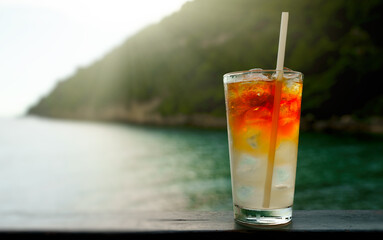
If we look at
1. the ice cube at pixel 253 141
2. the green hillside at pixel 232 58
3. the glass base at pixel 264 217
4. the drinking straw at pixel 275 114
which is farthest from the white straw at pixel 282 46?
the green hillside at pixel 232 58

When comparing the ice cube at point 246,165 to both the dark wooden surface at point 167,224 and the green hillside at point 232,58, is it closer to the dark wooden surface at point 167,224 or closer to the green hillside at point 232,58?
the dark wooden surface at point 167,224

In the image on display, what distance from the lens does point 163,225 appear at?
951mm

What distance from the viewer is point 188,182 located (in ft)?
121

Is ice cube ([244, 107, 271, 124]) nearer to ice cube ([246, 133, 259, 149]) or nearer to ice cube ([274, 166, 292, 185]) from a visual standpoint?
ice cube ([246, 133, 259, 149])

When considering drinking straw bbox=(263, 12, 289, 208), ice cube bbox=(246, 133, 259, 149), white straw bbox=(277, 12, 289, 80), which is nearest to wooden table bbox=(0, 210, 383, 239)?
drinking straw bbox=(263, 12, 289, 208)

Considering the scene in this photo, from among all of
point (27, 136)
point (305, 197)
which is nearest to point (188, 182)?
point (305, 197)

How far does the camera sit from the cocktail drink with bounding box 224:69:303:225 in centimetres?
98

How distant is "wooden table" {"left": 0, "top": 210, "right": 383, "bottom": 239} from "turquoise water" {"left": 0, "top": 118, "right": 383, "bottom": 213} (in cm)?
2109

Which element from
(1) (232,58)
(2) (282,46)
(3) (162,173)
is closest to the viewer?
(2) (282,46)

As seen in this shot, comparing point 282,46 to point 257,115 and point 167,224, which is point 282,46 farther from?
point 167,224

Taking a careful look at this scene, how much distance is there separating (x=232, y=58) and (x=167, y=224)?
2017 inches

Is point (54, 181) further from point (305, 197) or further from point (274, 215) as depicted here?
point (274, 215)

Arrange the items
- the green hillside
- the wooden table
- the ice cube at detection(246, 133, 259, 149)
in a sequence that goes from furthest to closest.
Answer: the green hillside < the ice cube at detection(246, 133, 259, 149) < the wooden table

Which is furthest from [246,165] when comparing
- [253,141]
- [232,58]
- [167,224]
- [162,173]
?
[232,58]
